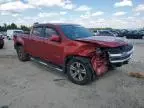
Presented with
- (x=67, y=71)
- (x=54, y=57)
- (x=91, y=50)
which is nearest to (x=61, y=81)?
(x=67, y=71)

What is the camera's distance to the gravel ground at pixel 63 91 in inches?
203

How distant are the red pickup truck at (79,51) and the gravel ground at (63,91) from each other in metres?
0.42

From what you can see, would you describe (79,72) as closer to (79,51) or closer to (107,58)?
(79,51)

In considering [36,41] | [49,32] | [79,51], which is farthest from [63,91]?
[36,41]

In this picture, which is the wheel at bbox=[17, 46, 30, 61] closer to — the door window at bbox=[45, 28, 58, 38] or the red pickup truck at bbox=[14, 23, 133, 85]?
the red pickup truck at bbox=[14, 23, 133, 85]

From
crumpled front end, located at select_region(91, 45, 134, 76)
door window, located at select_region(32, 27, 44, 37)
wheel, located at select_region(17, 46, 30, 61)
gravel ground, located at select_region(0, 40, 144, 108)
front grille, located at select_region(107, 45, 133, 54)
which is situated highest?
door window, located at select_region(32, 27, 44, 37)

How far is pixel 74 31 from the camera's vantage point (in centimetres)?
777

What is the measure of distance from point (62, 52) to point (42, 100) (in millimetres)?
2093

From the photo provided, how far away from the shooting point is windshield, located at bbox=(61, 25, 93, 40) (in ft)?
24.2

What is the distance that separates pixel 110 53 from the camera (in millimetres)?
6461

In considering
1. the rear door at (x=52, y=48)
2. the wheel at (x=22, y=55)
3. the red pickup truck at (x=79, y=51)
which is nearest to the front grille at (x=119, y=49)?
the red pickup truck at (x=79, y=51)

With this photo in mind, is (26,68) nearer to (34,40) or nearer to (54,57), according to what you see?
(34,40)

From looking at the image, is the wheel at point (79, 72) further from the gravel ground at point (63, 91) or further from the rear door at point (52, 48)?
the rear door at point (52, 48)

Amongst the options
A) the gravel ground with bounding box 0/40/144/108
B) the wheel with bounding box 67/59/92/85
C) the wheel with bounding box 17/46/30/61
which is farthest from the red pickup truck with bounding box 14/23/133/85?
the wheel with bounding box 17/46/30/61
